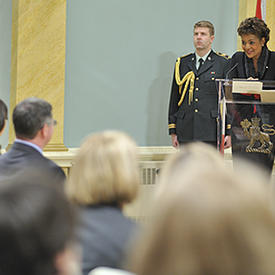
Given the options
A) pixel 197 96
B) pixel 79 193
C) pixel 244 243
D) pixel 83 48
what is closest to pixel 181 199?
pixel 244 243

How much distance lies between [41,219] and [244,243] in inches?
12.8

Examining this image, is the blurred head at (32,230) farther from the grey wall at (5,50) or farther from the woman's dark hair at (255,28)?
the grey wall at (5,50)

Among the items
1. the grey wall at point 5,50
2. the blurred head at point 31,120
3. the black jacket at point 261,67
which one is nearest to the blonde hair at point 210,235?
the blurred head at point 31,120

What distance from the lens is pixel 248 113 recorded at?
166 inches

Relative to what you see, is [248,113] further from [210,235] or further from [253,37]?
[210,235]

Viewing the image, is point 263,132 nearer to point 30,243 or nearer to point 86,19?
point 86,19

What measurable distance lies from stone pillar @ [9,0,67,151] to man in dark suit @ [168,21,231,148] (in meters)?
1.00

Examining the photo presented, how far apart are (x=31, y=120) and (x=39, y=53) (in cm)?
223

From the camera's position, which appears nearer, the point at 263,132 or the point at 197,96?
the point at 263,132

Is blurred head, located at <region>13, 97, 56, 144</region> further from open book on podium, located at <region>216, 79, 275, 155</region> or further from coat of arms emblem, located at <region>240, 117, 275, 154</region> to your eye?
coat of arms emblem, located at <region>240, 117, 275, 154</region>

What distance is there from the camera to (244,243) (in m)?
0.97

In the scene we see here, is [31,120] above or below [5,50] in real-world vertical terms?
below

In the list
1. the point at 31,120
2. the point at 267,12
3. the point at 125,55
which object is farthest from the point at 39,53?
the point at 267,12

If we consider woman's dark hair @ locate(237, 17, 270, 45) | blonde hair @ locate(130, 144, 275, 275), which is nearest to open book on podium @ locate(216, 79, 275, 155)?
woman's dark hair @ locate(237, 17, 270, 45)
